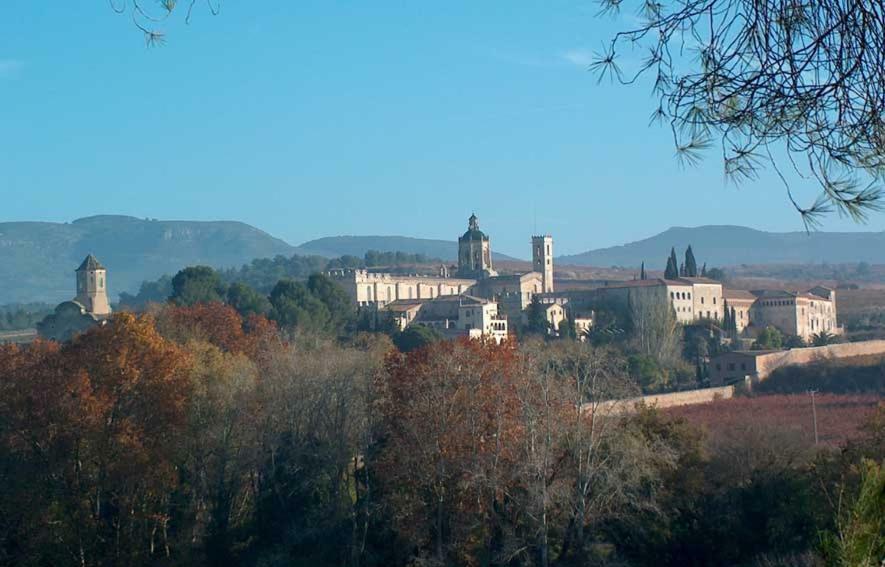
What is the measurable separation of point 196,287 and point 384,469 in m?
39.2

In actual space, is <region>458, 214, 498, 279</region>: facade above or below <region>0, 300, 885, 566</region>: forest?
above

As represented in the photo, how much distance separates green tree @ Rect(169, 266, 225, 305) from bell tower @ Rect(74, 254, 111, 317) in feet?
14.6

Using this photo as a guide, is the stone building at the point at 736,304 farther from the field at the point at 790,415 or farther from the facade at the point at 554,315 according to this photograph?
the field at the point at 790,415

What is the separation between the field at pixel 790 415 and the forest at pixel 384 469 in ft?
2.77

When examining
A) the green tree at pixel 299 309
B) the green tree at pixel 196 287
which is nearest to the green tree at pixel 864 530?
the green tree at pixel 299 309

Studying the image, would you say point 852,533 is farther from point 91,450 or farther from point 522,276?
point 522,276

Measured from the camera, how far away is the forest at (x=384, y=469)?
22.5 meters

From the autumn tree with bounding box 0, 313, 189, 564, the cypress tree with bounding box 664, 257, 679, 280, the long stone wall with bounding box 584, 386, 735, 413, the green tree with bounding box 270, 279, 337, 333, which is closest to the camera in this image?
the autumn tree with bounding box 0, 313, 189, 564

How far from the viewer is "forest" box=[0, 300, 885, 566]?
73.9ft

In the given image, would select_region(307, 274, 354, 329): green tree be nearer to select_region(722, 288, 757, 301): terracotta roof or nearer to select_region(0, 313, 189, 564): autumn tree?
select_region(722, 288, 757, 301): terracotta roof

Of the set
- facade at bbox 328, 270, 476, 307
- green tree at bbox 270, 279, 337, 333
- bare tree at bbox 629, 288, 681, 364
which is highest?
facade at bbox 328, 270, 476, 307

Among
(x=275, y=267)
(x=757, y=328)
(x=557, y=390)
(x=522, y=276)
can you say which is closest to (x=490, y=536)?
(x=557, y=390)

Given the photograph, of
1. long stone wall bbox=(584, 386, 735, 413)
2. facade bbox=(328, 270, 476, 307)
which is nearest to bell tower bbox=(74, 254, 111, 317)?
facade bbox=(328, 270, 476, 307)

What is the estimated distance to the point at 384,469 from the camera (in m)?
24.2
